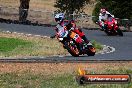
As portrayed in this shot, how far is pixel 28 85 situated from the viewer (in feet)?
37.4

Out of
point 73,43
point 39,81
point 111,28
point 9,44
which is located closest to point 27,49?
point 9,44

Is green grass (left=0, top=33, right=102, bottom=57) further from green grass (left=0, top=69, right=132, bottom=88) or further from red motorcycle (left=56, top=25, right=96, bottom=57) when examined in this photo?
green grass (left=0, top=69, right=132, bottom=88)

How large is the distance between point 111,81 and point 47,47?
1632cm

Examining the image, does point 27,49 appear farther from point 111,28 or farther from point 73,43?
point 111,28

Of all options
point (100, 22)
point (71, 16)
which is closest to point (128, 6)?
point (71, 16)

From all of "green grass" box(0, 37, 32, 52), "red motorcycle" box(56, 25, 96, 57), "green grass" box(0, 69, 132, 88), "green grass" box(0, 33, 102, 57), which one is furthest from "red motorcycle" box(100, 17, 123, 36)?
"green grass" box(0, 69, 132, 88)

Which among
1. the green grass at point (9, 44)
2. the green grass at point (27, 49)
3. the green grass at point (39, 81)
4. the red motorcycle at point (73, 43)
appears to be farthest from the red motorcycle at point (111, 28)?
the green grass at point (39, 81)

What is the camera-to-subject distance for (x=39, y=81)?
12.2 m

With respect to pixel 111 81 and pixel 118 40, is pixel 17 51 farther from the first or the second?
pixel 111 81

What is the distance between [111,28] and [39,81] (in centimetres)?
2144

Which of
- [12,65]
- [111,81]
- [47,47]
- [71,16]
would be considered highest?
[111,81]

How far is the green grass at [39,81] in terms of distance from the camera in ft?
36.9

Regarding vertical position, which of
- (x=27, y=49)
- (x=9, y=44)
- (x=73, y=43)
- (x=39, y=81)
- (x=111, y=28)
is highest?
(x=39, y=81)

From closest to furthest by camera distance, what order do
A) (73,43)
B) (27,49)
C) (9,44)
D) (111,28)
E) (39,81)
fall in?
(39,81) < (73,43) < (27,49) < (9,44) < (111,28)
